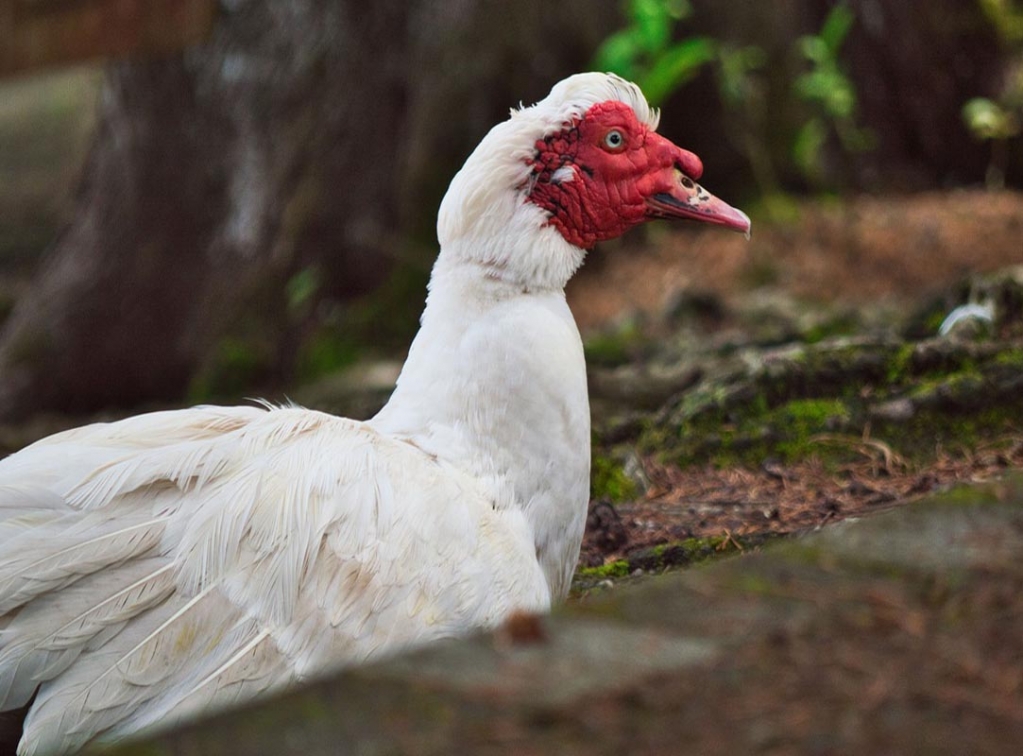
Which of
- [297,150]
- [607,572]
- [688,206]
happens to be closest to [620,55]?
[297,150]

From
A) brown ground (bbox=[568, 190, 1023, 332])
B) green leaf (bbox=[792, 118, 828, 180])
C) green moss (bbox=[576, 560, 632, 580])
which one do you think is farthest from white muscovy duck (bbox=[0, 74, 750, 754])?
green leaf (bbox=[792, 118, 828, 180])

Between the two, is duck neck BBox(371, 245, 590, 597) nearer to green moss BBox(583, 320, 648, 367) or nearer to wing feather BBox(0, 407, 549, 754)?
wing feather BBox(0, 407, 549, 754)

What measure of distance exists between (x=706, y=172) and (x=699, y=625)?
6.82 meters

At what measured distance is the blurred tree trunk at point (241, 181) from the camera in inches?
328

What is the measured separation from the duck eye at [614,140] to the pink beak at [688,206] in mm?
179

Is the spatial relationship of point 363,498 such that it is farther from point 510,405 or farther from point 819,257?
point 819,257

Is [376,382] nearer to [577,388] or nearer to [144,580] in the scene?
[577,388]

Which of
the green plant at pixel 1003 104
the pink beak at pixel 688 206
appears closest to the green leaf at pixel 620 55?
the green plant at pixel 1003 104

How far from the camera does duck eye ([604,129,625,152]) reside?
12.1 feet

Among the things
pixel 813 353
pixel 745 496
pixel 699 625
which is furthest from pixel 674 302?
pixel 699 625

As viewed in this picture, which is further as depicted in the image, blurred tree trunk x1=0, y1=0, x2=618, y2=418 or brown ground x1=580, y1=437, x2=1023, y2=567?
blurred tree trunk x1=0, y1=0, x2=618, y2=418

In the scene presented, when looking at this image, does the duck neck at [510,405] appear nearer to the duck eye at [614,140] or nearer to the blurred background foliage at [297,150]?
the duck eye at [614,140]

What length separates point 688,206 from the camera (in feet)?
12.6

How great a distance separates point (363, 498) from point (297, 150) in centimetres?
578
